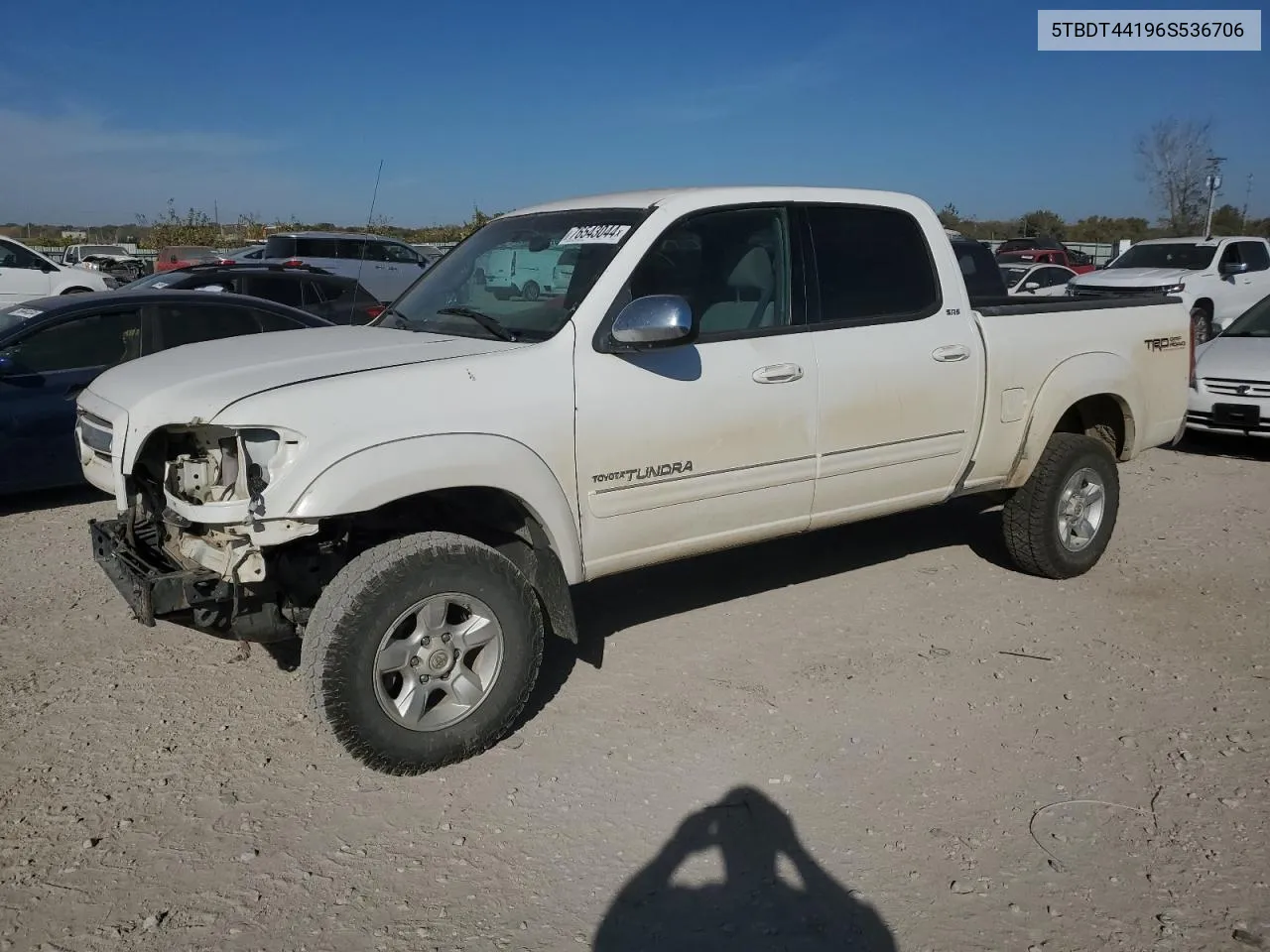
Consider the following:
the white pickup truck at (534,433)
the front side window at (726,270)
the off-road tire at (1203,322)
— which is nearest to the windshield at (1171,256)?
the off-road tire at (1203,322)

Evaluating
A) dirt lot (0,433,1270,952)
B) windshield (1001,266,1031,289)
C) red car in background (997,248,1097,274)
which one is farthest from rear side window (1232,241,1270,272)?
dirt lot (0,433,1270,952)

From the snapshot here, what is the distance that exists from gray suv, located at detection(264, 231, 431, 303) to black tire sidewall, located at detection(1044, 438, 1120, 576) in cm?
1484

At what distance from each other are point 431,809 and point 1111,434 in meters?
4.31

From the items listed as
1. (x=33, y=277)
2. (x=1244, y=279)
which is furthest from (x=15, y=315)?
(x=1244, y=279)

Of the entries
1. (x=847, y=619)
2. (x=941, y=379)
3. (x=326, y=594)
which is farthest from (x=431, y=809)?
(x=941, y=379)

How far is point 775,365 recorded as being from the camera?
14.3 ft

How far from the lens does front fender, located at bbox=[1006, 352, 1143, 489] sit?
5395 mm

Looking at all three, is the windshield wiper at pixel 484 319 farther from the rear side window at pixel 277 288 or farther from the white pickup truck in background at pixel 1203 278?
the white pickup truck in background at pixel 1203 278

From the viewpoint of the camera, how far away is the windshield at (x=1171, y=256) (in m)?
17.0

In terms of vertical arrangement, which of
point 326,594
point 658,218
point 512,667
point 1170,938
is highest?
point 658,218

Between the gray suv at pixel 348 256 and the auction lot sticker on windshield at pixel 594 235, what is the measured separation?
14.9 m

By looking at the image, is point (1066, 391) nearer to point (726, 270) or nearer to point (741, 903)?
point (726, 270)

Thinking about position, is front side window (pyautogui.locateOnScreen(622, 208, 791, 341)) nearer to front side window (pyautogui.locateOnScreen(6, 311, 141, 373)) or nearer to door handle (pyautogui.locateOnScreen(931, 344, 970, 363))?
door handle (pyautogui.locateOnScreen(931, 344, 970, 363))

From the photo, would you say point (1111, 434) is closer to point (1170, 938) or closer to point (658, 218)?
point (658, 218)
